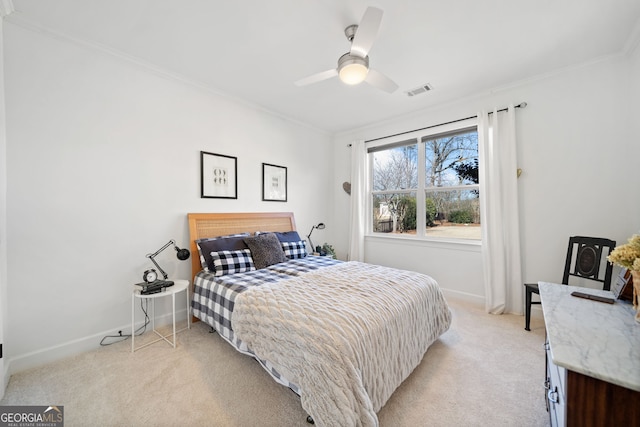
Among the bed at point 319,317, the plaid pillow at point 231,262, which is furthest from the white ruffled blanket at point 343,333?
the plaid pillow at point 231,262

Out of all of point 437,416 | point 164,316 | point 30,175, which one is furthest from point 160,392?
point 30,175

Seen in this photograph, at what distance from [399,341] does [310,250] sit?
2636 mm

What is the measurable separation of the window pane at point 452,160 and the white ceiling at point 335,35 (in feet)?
2.36

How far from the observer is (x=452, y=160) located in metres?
3.54

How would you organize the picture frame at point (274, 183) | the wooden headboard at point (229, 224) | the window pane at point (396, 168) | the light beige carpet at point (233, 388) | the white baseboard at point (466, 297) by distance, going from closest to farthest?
the light beige carpet at point (233, 388)
the wooden headboard at point (229, 224)
the white baseboard at point (466, 297)
the picture frame at point (274, 183)
the window pane at point (396, 168)

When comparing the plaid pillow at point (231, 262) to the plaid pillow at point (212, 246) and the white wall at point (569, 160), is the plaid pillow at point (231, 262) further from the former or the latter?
the white wall at point (569, 160)

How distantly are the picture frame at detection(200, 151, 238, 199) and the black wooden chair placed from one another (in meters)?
3.47

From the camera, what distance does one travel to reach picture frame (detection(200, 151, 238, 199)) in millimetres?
2992

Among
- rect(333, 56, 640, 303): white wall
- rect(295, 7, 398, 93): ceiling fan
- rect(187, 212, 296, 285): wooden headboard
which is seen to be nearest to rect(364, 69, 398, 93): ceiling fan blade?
rect(295, 7, 398, 93): ceiling fan

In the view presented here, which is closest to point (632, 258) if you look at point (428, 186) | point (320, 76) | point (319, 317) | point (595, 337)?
point (595, 337)

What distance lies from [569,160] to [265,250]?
3.45 metres

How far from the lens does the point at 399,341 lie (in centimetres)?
170

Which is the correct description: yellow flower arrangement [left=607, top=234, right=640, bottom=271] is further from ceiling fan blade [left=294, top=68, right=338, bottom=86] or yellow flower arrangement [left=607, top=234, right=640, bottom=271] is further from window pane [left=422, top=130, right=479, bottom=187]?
window pane [left=422, top=130, right=479, bottom=187]

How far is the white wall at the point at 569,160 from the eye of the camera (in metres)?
2.38
